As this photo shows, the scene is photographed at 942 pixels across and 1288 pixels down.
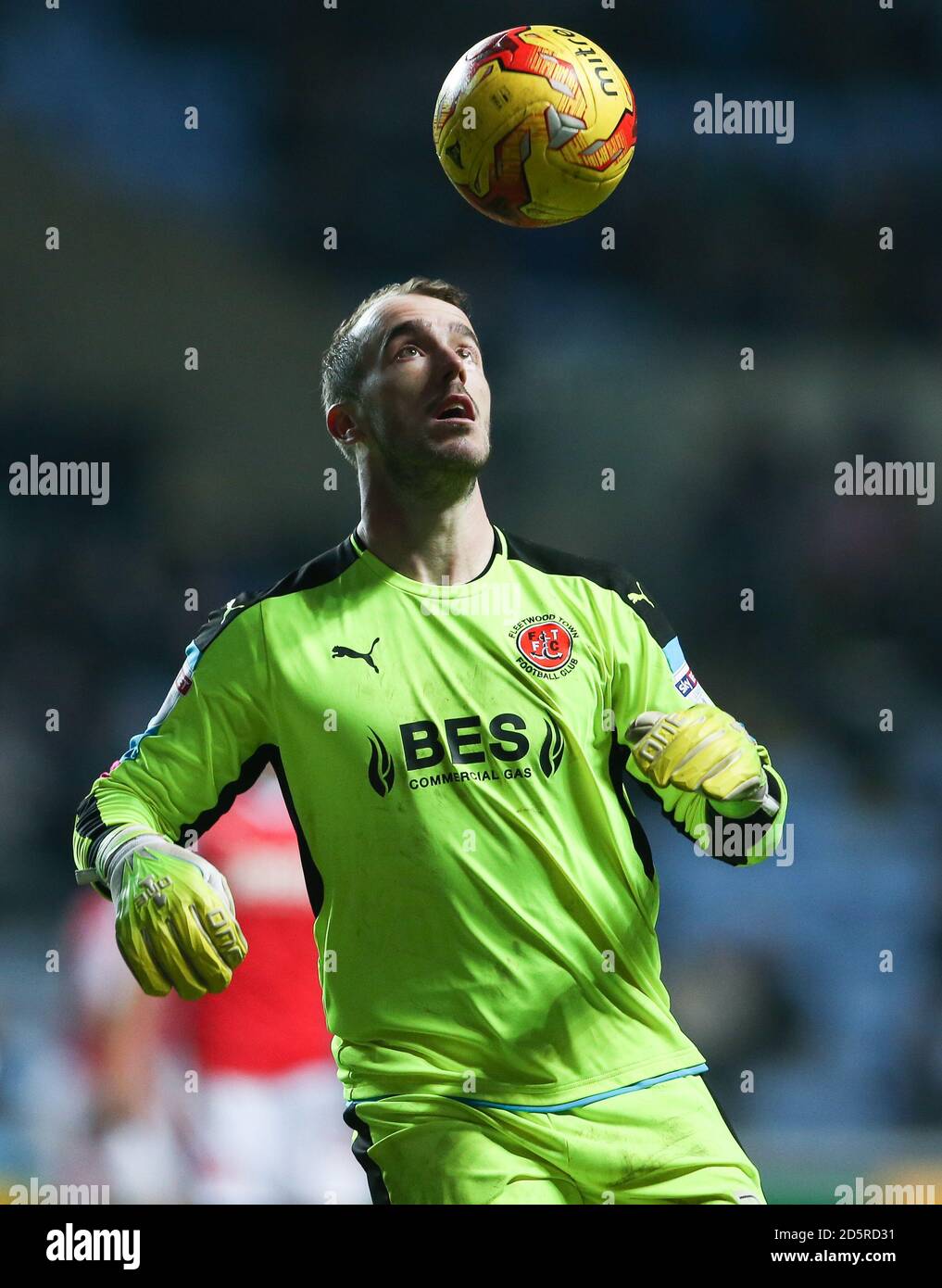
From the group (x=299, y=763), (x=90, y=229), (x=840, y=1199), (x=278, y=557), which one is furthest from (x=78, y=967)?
(x=90, y=229)

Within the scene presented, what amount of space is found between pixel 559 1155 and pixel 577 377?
693cm

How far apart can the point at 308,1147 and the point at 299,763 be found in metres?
3.17

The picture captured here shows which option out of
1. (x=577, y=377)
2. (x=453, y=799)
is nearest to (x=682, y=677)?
(x=453, y=799)

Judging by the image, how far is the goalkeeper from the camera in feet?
11.5

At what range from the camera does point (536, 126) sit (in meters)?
4.39

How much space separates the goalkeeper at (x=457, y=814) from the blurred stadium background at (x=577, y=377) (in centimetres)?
435

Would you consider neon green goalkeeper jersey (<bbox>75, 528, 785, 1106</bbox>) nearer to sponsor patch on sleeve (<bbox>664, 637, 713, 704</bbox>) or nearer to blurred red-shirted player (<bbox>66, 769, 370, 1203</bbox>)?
sponsor patch on sleeve (<bbox>664, 637, 713, 704</bbox>)

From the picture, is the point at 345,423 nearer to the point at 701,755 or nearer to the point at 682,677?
the point at 682,677

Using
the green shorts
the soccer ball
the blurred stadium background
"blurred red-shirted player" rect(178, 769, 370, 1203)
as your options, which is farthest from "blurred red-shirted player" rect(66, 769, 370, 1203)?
the green shorts

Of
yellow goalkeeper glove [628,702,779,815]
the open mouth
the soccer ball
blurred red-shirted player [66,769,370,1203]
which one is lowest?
blurred red-shirted player [66,769,370,1203]

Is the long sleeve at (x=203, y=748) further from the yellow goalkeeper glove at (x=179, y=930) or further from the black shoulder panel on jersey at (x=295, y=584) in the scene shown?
the yellow goalkeeper glove at (x=179, y=930)

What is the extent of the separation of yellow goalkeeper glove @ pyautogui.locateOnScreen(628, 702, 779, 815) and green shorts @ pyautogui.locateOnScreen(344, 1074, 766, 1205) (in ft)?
2.42

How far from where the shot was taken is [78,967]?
754 cm

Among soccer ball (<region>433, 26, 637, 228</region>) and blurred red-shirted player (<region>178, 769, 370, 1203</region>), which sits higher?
soccer ball (<region>433, 26, 637, 228</region>)
